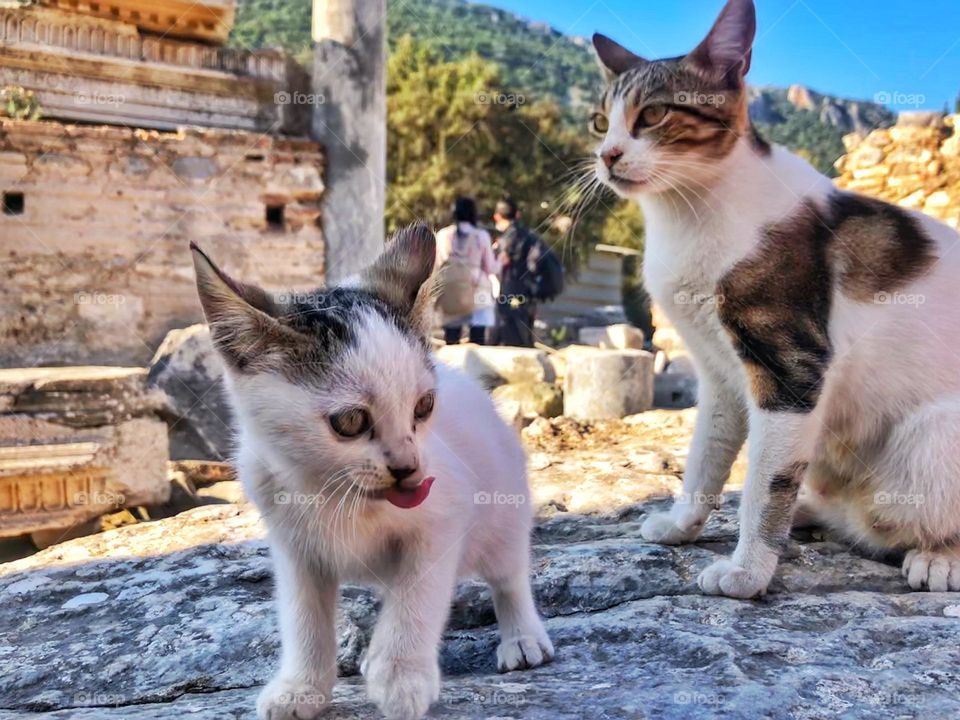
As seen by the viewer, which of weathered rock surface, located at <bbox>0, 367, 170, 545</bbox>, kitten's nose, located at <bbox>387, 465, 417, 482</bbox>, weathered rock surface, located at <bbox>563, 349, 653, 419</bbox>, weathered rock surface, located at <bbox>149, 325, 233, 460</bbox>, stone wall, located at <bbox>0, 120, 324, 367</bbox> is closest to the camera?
kitten's nose, located at <bbox>387, 465, 417, 482</bbox>

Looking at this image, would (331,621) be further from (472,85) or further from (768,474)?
(472,85)

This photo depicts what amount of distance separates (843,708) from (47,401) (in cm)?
504

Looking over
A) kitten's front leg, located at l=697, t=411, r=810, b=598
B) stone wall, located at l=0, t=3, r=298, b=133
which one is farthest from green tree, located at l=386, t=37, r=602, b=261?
kitten's front leg, located at l=697, t=411, r=810, b=598

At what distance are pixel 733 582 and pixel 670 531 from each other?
48 centimetres

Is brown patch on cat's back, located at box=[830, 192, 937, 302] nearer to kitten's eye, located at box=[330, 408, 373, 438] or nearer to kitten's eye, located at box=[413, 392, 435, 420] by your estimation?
kitten's eye, located at box=[413, 392, 435, 420]

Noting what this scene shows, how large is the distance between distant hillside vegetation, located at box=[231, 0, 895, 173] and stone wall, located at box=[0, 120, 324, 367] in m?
3.02

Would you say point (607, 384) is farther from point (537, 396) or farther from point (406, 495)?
point (406, 495)

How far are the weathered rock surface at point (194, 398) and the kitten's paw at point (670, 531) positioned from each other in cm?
452

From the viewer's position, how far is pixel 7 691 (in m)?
2.23

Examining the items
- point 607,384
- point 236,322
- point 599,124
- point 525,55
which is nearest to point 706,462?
point 599,124

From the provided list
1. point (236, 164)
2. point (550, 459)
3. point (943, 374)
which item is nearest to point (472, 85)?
point (236, 164)

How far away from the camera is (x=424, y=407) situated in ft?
6.06

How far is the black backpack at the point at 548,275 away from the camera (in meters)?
8.99

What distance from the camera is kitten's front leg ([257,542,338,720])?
1806 mm
